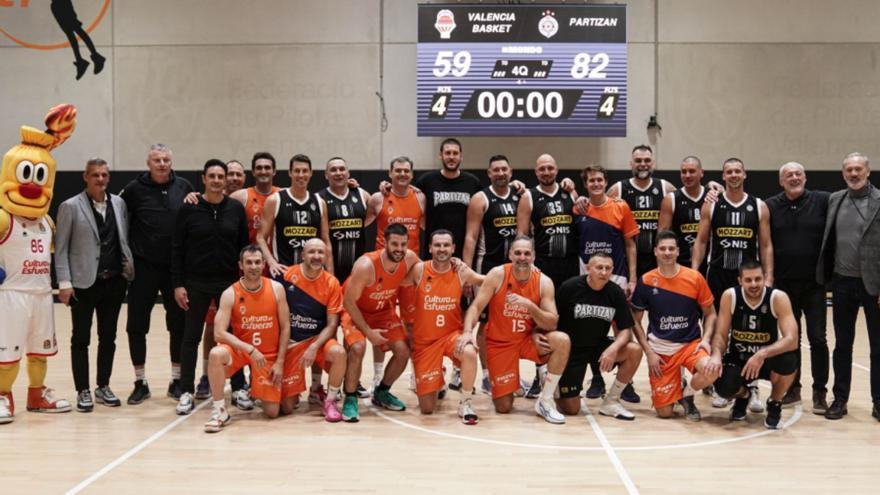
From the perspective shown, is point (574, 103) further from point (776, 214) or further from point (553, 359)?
point (553, 359)

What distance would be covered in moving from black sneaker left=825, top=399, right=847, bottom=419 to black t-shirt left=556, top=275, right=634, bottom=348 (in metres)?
1.56

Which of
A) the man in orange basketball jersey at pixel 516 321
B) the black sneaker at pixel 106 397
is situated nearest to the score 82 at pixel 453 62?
the man in orange basketball jersey at pixel 516 321

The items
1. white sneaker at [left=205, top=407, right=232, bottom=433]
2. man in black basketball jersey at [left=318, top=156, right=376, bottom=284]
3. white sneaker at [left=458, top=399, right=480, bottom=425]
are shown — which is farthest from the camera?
man in black basketball jersey at [left=318, top=156, right=376, bottom=284]

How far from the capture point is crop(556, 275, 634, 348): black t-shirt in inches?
219

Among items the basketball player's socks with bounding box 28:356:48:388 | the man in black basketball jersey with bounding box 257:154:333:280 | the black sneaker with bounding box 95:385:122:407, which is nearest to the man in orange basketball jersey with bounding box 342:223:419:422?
the man in black basketball jersey with bounding box 257:154:333:280

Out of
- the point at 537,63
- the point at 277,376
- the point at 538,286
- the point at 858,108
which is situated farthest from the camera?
the point at 858,108

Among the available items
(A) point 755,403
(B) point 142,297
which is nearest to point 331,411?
(B) point 142,297

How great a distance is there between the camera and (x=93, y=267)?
562cm

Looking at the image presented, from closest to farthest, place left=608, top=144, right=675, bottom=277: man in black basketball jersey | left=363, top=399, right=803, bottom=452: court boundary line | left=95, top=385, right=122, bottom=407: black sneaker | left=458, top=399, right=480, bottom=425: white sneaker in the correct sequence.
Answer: left=363, top=399, right=803, bottom=452: court boundary line
left=458, top=399, right=480, bottom=425: white sneaker
left=95, top=385, right=122, bottom=407: black sneaker
left=608, top=144, right=675, bottom=277: man in black basketball jersey

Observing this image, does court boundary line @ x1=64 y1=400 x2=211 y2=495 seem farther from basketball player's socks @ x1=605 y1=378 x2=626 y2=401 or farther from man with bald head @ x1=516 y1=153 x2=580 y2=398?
basketball player's socks @ x1=605 y1=378 x2=626 y2=401

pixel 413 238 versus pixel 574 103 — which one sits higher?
pixel 574 103

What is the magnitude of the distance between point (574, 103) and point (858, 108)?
4790 mm

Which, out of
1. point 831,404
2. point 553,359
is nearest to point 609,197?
point 553,359

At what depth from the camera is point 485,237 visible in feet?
21.0
